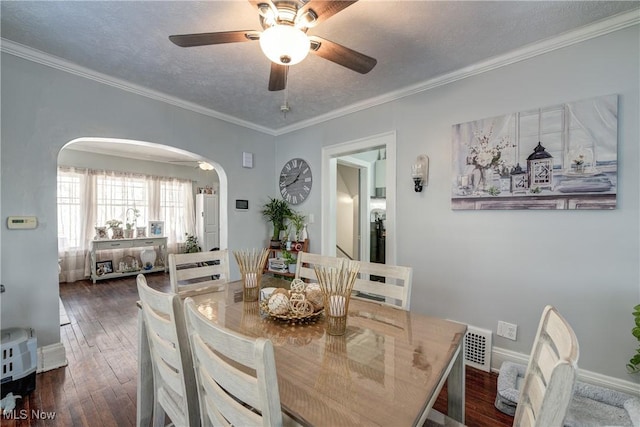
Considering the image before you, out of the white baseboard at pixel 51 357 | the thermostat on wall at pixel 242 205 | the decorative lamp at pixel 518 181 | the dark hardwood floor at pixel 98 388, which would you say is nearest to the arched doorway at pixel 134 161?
the thermostat on wall at pixel 242 205

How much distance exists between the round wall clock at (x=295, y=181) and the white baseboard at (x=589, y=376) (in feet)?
8.36

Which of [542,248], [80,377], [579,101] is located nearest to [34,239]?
[80,377]

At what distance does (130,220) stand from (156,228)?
0.51 meters

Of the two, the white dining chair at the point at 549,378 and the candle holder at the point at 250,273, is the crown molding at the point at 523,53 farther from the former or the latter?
the candle holder at the point at 250,273

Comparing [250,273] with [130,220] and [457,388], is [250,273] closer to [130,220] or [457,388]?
[457,388]

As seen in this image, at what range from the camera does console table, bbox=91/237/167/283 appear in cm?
507

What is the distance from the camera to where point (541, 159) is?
1.96 m

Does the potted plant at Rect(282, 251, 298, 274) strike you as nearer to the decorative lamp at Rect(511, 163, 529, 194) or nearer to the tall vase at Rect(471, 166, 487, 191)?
the tall vase at Rect(471, 166, 487, 191)

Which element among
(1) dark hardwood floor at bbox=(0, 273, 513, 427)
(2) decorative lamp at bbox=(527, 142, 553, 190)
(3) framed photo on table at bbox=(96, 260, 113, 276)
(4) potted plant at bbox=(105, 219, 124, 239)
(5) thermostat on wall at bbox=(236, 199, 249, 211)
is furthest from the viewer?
(4) potted plant at bbox=(105, 219, 124, 239)

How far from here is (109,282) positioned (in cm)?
514

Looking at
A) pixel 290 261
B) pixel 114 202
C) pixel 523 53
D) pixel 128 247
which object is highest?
pixel 523 53

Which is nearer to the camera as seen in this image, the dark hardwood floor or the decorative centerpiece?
the decorative centerpiece

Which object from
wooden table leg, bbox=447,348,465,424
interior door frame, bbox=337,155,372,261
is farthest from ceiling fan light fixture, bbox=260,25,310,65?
interior door frame, bbox=337,155,372,261

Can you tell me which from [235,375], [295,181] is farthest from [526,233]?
[295,181]
